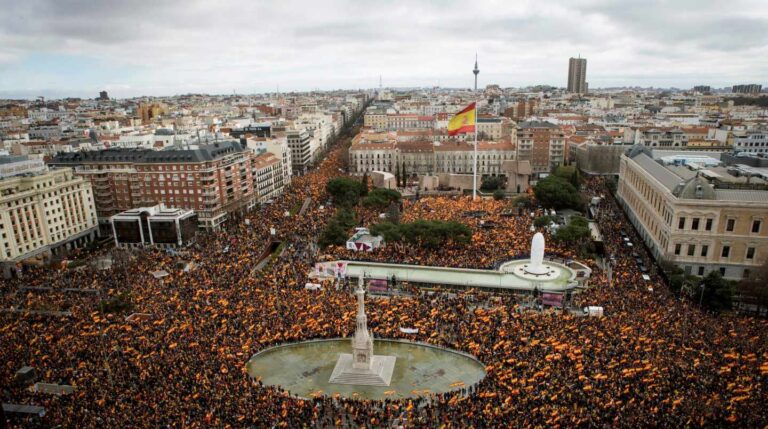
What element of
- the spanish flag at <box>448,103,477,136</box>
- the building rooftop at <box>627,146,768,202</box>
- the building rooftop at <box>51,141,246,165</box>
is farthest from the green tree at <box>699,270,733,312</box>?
the building rooftop at <box>51,141,246,165</box>

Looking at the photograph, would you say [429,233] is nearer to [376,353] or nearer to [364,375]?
[376,353]

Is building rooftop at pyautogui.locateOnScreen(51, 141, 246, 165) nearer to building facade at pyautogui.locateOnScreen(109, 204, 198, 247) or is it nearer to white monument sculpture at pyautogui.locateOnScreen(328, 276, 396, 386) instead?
building facade at pyautogui.locateOnScreen(109, 204, 198, 247)

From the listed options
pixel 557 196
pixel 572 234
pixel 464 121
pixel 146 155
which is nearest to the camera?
pixel 572 234

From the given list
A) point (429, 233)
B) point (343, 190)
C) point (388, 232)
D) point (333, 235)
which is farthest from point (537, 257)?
point (343, 190)

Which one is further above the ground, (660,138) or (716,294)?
(660,138)

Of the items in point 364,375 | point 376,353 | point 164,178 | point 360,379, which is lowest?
point 376,353

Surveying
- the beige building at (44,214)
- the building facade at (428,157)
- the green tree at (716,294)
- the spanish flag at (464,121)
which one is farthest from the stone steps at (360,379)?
the building facade at (428,157)
